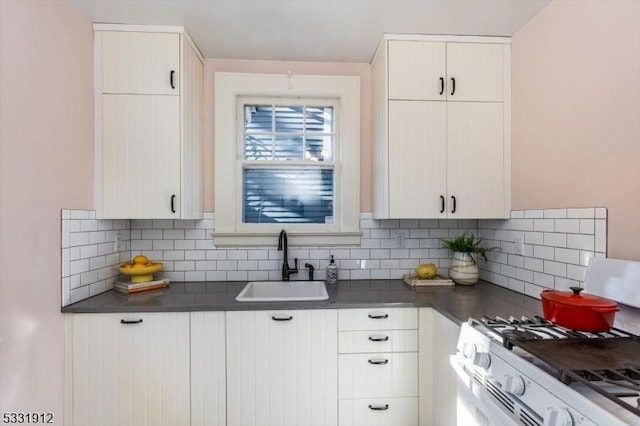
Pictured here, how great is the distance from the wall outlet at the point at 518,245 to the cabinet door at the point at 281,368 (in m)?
1.28

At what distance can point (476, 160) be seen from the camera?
2.09 m

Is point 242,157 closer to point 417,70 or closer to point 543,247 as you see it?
point 417,70

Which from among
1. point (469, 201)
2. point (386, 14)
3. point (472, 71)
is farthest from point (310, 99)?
point (469, 201)

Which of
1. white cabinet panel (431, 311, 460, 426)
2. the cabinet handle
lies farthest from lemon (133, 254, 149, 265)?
white cabinet panel (431, 311, 460, 426)

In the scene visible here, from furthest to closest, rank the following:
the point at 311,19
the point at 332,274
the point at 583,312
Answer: the point at 332,274 → the point at 311,19 → the point at 583,312

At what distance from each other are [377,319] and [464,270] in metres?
0.79

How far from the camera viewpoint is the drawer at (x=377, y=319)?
1.78m

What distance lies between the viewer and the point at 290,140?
2432 mm

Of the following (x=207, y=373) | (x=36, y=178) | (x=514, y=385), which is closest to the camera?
(x=514, y=385)

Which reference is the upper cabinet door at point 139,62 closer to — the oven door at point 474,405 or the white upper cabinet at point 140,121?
the white upper cabinet at point 140,121

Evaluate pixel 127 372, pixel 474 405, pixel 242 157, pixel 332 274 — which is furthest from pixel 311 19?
pixel 127 372

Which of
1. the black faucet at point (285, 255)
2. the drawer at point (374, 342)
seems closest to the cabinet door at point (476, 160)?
the drawer at point (374, 342)

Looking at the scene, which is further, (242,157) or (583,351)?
(242,157)

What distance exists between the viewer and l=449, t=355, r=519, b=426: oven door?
1.07 meters
